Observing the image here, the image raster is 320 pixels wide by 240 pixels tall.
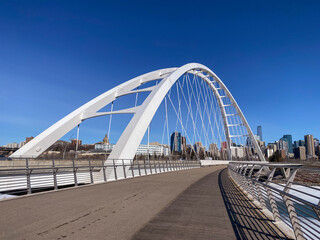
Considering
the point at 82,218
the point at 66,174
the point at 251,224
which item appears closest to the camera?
the point at 251,224

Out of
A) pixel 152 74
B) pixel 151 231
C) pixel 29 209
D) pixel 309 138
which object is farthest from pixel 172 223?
pixel 309 138

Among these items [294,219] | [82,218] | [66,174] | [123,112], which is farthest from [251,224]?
[123,112]

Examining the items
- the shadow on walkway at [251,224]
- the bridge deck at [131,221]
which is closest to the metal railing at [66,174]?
the bridge deck at [131,221]

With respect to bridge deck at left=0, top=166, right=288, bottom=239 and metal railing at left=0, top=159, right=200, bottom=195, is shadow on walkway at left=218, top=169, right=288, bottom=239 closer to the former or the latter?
bridge deck at left=0, top=166, right=288, bottom=239

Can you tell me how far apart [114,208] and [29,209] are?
1849 millimetres

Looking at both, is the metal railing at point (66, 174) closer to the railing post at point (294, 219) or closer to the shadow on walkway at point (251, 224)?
the shadow on walkway at point (251, 224)

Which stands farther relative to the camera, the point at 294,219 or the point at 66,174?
the point at 66,174

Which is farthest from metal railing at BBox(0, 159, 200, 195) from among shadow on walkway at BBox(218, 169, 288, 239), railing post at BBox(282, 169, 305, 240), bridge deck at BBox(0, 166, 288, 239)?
railing post at BBox(282, 169, 305, 240)

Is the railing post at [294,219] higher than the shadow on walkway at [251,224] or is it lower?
higher

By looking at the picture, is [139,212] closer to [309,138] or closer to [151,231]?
[151,231]

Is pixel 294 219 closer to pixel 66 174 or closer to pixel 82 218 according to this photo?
pixel 82 218

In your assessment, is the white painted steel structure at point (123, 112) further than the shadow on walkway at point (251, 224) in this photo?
Yes

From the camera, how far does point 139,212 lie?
5.06 m

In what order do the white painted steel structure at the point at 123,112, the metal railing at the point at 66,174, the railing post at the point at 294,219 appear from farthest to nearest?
the white painted steel structure at the point at 123,112
the metal railing at the point at 66,174
the railing post at the point at 294,219
